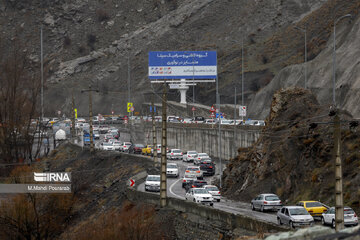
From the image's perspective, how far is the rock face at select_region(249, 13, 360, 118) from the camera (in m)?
58.4

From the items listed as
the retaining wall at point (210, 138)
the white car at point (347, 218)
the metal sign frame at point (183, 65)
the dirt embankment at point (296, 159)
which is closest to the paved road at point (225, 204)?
the dirt embankment at point (296, 159)

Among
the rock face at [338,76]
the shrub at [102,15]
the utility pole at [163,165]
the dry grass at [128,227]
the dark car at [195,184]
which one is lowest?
the dry grass at [128,227]

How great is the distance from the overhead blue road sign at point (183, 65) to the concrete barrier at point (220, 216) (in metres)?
52.8

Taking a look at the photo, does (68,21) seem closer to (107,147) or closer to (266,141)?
(107,147)

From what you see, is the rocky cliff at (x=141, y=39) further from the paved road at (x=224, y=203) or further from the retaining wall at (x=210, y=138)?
the paved road at (x=224, y=203)

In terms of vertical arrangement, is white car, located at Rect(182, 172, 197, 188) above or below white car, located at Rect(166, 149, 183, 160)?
below

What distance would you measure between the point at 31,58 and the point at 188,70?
9480cm

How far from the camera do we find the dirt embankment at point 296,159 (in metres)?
38.7

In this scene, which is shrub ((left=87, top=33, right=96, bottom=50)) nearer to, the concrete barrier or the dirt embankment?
the dirt embankment

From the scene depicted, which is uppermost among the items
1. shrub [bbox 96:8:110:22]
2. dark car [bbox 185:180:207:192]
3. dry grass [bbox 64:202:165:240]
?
shrub [bbox 96:8:110:22]

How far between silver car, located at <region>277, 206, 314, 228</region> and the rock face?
84.9 ft

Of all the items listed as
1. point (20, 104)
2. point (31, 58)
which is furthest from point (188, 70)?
point (31, 58)

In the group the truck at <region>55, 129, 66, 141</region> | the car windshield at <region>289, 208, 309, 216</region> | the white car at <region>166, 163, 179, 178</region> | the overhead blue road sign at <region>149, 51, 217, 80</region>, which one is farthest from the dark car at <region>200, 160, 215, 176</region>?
the truck at <region>55, 129, 66, 141</region>

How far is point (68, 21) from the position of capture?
19388 cm
